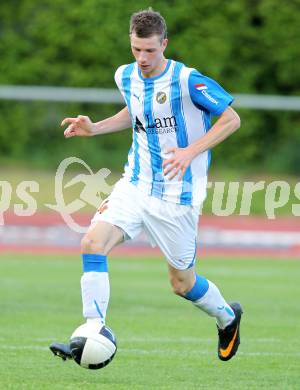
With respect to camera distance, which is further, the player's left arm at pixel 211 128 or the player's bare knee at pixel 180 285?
the player's bare knee at pixel 180 285

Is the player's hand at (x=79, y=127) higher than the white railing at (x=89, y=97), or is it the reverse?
the player's hand at (x=79, y=127)

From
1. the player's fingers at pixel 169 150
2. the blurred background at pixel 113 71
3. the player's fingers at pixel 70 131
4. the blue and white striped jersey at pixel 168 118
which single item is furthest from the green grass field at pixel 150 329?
the blurred background at pixel 113 71

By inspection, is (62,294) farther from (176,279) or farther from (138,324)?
(176,279)

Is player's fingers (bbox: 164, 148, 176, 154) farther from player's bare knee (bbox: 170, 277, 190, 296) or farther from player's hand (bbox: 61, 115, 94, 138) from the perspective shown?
player's bare knee (bbox: 170, 277, 190, 296)

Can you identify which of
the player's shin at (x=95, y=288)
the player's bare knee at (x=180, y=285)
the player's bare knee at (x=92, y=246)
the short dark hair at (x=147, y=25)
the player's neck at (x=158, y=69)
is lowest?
the player's bare knee at (x=180, y=285)

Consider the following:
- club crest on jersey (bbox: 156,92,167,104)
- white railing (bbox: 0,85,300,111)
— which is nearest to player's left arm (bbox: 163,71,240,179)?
club crest on jersey (bbox: 156,92,167,104)

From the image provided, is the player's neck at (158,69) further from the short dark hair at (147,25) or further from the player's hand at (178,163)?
the player's hand at (178,163)

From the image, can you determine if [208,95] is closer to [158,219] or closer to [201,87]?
[201,87]

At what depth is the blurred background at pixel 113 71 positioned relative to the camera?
23.5 meters

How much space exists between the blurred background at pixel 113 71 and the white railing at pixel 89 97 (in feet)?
0.08

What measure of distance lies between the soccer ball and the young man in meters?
0.67

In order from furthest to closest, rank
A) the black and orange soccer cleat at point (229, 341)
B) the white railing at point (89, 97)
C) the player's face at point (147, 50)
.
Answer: the white railing at point (89, 97), the black and orange soccer cleat at point (229, 341), the player's face at point (147, 50)

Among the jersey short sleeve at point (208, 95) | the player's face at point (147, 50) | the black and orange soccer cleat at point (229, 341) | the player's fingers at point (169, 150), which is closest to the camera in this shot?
the player's fingers at point (169, 150)

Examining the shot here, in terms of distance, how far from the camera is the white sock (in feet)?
25.5
